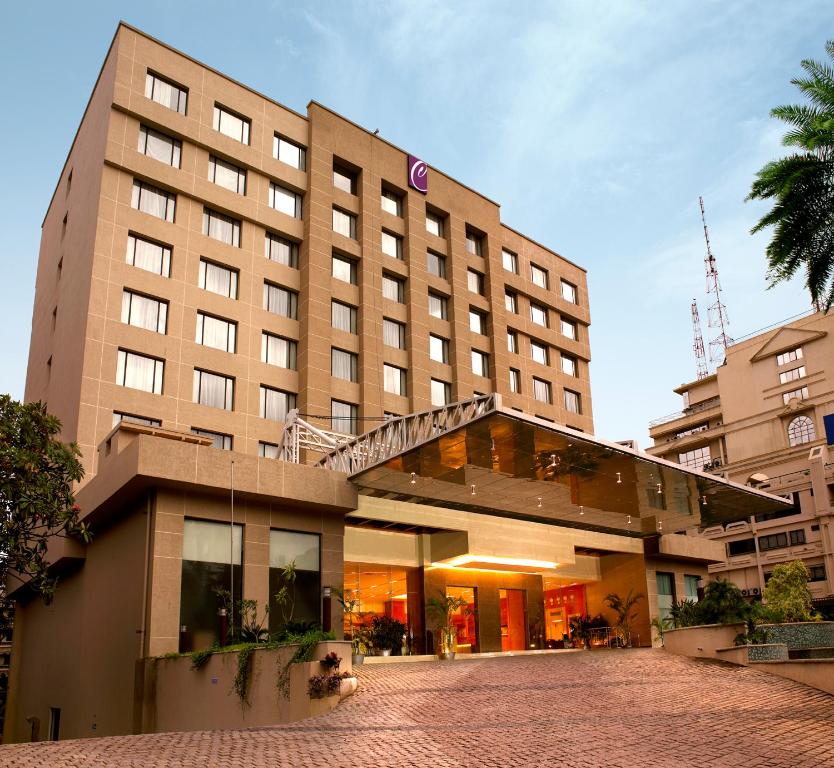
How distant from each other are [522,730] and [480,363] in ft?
112

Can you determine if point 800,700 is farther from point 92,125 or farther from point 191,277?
point 92,125

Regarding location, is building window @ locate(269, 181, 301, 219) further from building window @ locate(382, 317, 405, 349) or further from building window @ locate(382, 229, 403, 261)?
building window @ locate(382, 317, 405, 349)

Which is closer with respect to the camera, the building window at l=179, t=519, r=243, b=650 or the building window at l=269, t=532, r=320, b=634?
the building window at l=179, t=519, r=243, b=650

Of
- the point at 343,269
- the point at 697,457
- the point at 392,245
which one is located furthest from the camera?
the point at 697,457

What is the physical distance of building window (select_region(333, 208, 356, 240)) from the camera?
42.6 m

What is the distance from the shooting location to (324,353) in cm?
3906

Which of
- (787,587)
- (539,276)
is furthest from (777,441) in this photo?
(539,276)

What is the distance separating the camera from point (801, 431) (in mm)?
75438

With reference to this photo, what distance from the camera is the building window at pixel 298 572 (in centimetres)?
2677

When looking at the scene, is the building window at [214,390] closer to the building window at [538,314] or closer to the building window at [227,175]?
the building window at [227,175]

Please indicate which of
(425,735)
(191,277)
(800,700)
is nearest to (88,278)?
(191,277)

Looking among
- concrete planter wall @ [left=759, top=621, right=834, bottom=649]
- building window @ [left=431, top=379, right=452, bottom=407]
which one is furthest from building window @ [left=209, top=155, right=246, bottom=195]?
concrete planter wall @ [left=759, top=621, right=834, bottom=649]

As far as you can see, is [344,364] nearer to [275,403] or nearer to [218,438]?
[275,403]

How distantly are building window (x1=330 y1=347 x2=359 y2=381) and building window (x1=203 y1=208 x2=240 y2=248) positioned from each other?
22.7 feet
